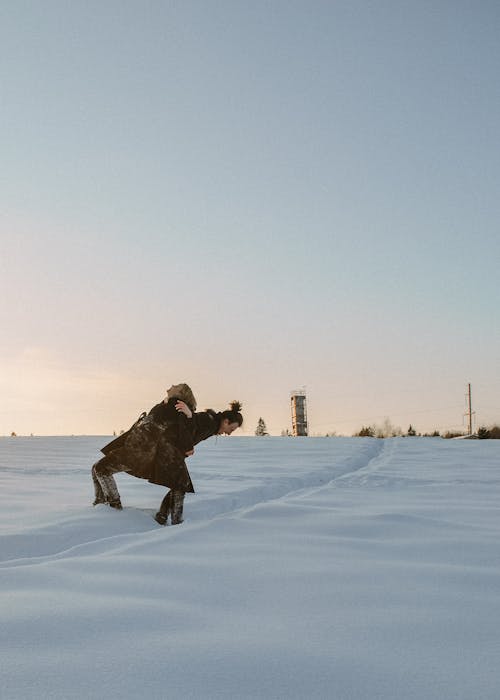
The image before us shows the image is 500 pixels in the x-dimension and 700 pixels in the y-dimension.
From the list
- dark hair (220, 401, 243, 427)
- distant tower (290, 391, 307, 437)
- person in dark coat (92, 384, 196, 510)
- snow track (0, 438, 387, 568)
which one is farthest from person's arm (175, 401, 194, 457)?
distant tower (290, 391, 307, 437)

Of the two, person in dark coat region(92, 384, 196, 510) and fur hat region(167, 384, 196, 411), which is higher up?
fur hat region(167, 384, 196, 411)

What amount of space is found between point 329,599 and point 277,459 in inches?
381

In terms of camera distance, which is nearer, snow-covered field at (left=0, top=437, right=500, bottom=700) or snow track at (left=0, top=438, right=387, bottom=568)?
snow-covered field at (left=0, top=437, right=500, bottom=700)

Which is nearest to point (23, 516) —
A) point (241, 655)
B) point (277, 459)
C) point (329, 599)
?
point (329, 599)

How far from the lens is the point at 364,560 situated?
9.85 ft

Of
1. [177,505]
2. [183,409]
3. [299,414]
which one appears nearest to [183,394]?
[183,409]

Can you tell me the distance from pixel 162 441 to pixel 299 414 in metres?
38.7

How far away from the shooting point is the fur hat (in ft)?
17.4

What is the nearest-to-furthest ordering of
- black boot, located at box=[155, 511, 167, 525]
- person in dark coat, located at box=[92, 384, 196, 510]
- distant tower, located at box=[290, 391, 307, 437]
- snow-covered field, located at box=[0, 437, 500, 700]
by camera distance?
snow-covered field, located at box=[0, 437, 500, 700] < black boot, located at box=[155, 511, 167, 525] < person in dark coat, located at box=[92, 384, 196, 510] < distant tower, located at box=[290, 391, 307, 437]

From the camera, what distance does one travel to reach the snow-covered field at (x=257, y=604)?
1.50 m

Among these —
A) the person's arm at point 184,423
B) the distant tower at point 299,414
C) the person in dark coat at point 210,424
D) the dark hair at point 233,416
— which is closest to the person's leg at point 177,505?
the person in dark coat at point 210,424

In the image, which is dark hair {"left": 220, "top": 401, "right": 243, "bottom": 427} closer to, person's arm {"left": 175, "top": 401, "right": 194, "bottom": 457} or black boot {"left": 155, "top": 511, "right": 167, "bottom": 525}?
person's arm {"left": 175, "top": 401, "right": 194, "bottom": 457}

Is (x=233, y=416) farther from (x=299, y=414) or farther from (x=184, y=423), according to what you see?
(x=299, y=414)

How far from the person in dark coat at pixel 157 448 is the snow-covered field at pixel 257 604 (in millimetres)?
286
